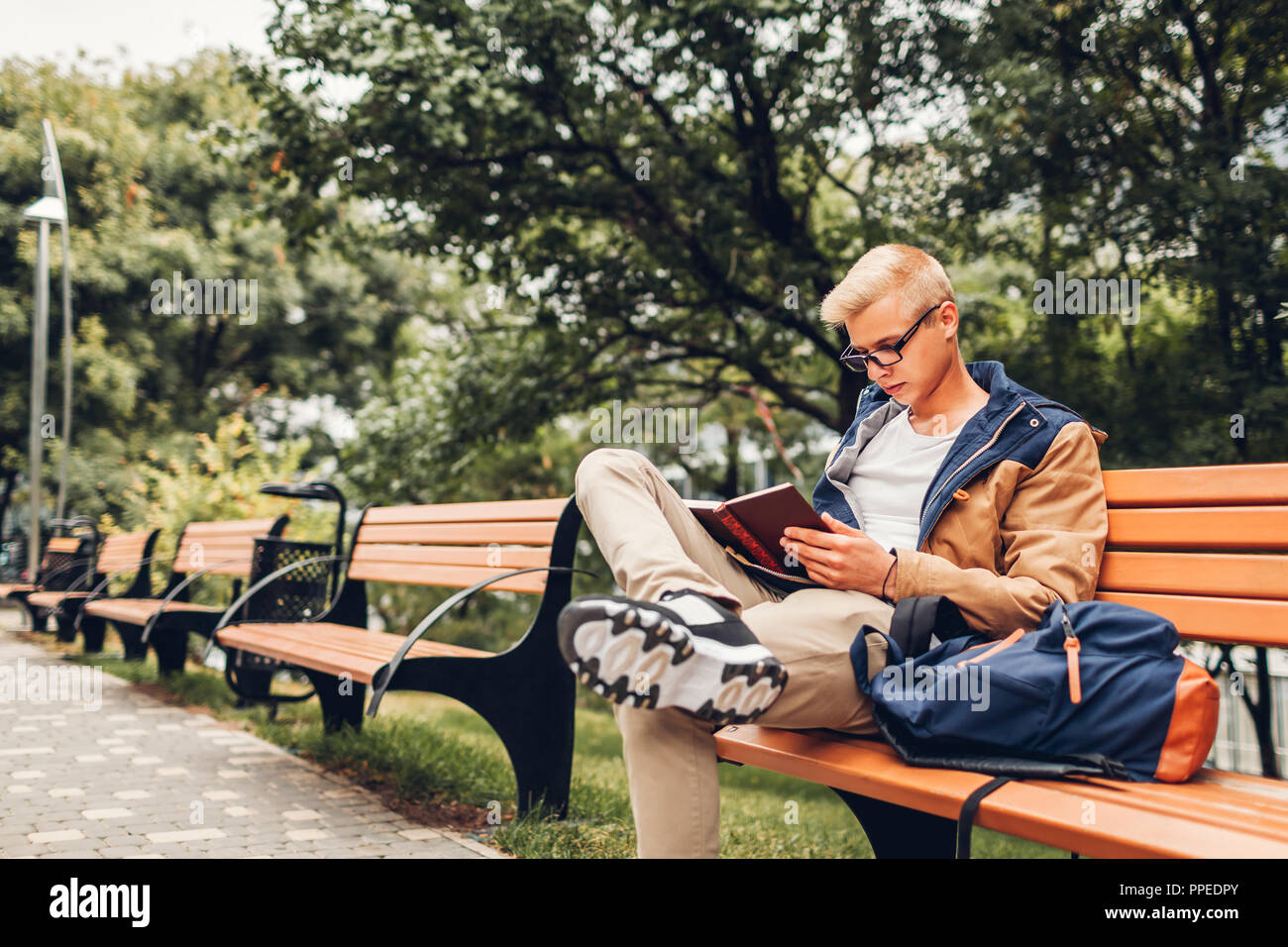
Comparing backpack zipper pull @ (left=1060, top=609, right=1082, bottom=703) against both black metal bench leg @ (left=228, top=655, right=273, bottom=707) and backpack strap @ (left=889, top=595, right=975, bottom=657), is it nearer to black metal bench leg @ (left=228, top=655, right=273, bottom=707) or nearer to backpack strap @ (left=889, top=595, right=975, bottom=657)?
backpack strap @ (left=889, top=595, right=975, bottom=657)

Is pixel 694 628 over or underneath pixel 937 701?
over

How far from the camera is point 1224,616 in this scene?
6.51 feet

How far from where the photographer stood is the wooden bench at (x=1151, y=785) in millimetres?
1421

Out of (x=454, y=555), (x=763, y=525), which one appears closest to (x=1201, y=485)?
(x=763, y=525)

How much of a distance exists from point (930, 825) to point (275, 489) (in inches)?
148

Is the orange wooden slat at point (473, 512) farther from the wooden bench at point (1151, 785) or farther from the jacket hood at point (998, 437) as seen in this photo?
the wooden bench at point (1151, 785)

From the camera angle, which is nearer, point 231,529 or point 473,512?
point 473,512

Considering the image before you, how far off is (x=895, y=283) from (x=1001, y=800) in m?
1.31

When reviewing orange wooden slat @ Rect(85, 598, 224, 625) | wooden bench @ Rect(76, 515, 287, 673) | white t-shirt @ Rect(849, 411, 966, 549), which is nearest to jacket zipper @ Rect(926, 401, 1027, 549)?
white t-shirt @ Rect(849, 411, 966, 549)

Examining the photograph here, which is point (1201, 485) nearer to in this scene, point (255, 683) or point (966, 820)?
point (966, 820)

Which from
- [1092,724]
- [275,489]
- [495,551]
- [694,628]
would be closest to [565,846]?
[495,551]

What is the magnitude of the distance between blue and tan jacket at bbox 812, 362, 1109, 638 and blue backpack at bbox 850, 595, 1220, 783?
22cm
